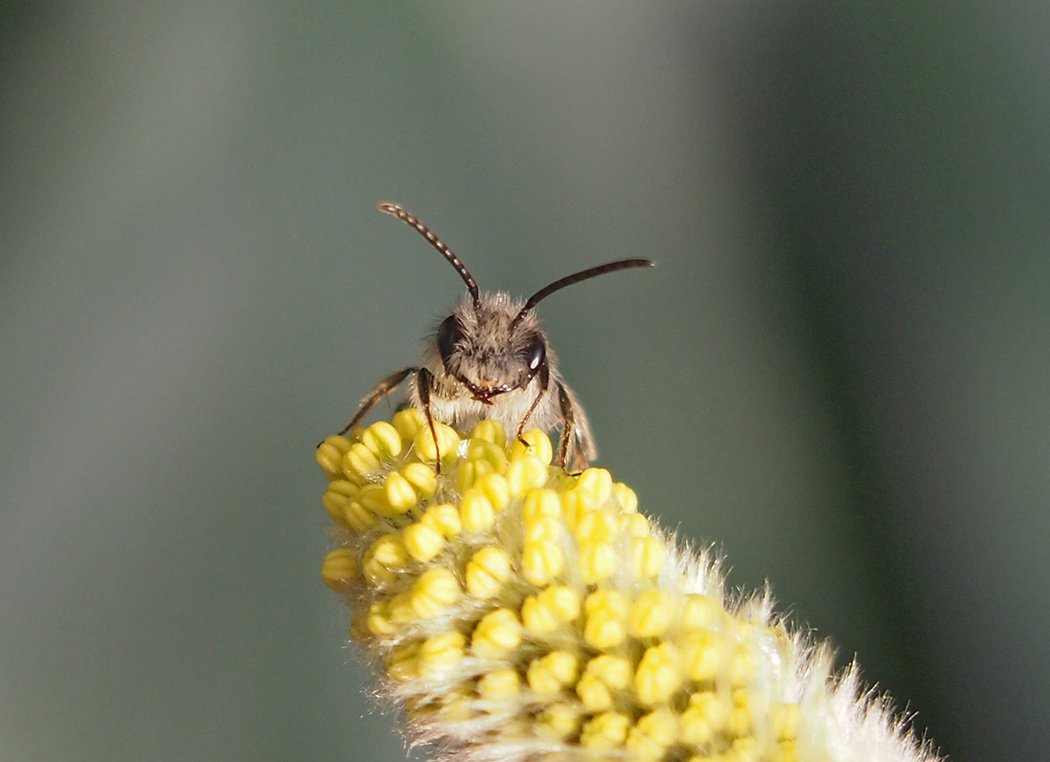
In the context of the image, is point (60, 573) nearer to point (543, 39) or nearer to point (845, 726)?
point (543, 39)

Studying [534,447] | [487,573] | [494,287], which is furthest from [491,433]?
[494,287]

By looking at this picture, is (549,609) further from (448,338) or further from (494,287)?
(494,287)

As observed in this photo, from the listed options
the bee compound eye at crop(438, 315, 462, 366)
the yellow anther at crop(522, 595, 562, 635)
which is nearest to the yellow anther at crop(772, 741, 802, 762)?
the yellow anther at crop(522, 595, 562, 635)

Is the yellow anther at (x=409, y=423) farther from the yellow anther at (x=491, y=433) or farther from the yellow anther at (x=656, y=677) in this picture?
the yellow anther at (x=656, y=677)

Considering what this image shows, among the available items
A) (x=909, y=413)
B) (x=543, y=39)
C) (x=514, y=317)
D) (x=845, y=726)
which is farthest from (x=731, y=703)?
(x=543, y=39)

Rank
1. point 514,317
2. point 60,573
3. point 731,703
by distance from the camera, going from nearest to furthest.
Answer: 1. point 731,703
2. point 514,317
3. point 60,573

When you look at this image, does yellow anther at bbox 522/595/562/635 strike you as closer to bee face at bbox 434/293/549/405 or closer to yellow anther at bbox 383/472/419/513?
yellow anther at bbox 383/472/419/513

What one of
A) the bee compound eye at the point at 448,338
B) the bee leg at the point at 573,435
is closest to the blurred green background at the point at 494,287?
the bee leg at the point at 573,435
